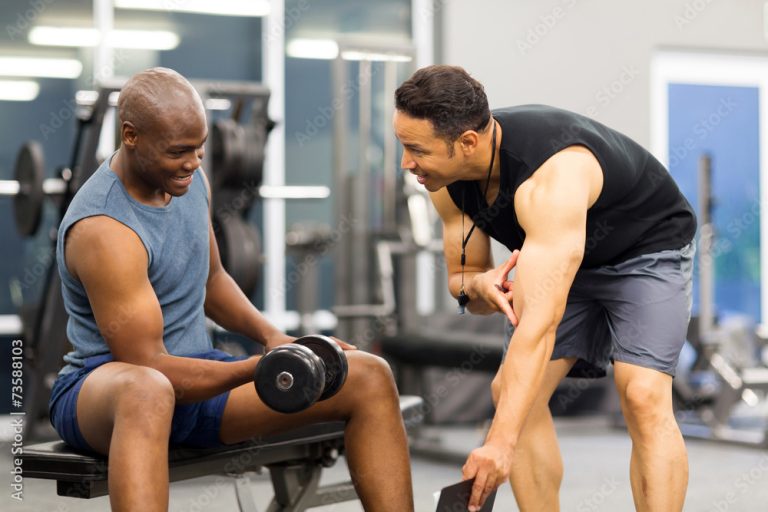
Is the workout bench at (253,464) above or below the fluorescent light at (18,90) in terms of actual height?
below

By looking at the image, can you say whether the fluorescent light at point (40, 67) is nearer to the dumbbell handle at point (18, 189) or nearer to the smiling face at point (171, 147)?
the dumbbell handle at point (18, 189)

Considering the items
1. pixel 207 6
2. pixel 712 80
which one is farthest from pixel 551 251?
pixel 712 80

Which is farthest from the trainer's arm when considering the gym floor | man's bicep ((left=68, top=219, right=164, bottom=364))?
the gym floor

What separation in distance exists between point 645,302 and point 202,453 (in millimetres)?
979

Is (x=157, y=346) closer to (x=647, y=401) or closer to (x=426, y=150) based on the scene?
(x=426, y=150)

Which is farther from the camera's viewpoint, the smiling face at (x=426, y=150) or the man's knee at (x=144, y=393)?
the smiling face at (x=426, y=150)

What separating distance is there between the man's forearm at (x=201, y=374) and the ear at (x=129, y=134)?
0.42 metres

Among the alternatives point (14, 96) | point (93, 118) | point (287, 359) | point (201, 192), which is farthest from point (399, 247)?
point (287, 359)

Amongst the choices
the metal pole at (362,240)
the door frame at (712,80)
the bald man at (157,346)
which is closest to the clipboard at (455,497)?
the bald man at (157,346)

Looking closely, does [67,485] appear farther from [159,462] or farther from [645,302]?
[645,302]

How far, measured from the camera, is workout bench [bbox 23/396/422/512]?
1.99m

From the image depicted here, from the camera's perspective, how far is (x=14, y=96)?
577 cm

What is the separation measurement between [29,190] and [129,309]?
305cm

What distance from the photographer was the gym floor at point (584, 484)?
11.3ft
